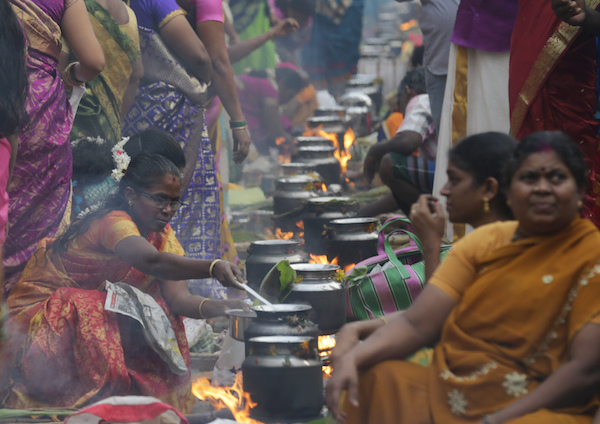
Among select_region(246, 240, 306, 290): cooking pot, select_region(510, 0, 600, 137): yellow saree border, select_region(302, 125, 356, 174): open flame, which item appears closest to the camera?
select_region(510, 0, 600, 137): yellow saree border

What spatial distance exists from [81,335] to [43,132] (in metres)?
1.00

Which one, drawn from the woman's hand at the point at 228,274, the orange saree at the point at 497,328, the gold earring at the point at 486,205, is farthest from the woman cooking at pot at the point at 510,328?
the woman's hand at the point at 228,274

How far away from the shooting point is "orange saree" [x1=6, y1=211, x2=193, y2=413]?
3045 millimetres

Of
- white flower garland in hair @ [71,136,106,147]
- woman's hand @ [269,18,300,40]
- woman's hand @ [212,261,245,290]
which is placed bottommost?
woman's hand @ [212,261,245,290]

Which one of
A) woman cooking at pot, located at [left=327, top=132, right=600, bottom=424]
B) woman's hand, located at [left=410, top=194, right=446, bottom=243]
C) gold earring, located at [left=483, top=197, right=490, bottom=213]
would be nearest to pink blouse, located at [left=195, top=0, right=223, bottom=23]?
woman's hand, located at [left=410, top=194, right=446, bottom=243]

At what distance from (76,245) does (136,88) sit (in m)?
A: 1.40

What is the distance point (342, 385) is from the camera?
2.19m

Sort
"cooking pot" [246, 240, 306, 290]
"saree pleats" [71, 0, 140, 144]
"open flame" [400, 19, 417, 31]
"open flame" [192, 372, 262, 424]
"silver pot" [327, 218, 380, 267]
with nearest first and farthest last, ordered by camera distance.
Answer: "open flame" [192, 372, 262, 424]
"cooking pot" [246, 240, 306, 290]
"saree pleats" [71, 0, 140, 144]
"silver pot" [327, 218, 380, 267]
"open flame" [400, 19, 417, 31]

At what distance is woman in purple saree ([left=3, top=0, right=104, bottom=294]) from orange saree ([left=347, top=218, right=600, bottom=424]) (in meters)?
1.91

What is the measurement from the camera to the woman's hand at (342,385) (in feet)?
7.15

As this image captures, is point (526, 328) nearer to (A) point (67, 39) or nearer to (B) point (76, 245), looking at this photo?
(B) point (76, 245)

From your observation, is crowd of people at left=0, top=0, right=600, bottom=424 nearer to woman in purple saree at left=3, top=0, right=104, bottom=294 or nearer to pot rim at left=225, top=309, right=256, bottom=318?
woman in purple saree at left=3, top=0, right=104, bottom=294

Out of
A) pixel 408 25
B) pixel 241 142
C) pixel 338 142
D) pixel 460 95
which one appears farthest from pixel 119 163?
pixel 408 25

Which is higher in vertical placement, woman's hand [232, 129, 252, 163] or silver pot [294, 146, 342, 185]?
woman's hand [232, 129, 252, 163]
